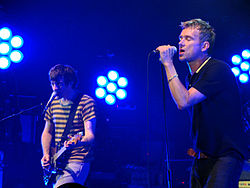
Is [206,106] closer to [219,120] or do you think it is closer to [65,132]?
[219,120]

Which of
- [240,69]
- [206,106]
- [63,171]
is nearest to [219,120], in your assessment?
[206,106]

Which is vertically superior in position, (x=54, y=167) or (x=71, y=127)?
(x=71, y=127)

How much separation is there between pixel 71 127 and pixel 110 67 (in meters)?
3.70

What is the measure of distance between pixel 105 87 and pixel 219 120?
5.03 meters

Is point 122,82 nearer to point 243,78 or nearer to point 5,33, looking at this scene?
point 5,33

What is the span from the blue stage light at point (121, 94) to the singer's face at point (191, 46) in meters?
4.51

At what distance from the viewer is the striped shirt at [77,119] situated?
3547mm

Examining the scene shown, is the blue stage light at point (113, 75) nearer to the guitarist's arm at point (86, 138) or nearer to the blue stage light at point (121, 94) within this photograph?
the blue stage light at point (121, 94)

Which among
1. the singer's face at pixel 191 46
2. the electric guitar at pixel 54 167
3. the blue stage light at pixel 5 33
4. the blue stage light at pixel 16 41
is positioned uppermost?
the blue stage light at pixel 5 33

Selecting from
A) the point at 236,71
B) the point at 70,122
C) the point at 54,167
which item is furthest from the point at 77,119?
the point at 236,71

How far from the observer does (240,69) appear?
720cm

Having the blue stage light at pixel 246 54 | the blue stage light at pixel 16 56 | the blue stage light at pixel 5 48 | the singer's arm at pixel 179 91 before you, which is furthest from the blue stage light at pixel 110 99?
the singer's arm at pixel 179 91

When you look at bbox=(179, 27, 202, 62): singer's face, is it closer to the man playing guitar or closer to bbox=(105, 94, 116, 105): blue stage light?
the man playing guitar

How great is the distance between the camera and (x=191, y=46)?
102 inches
